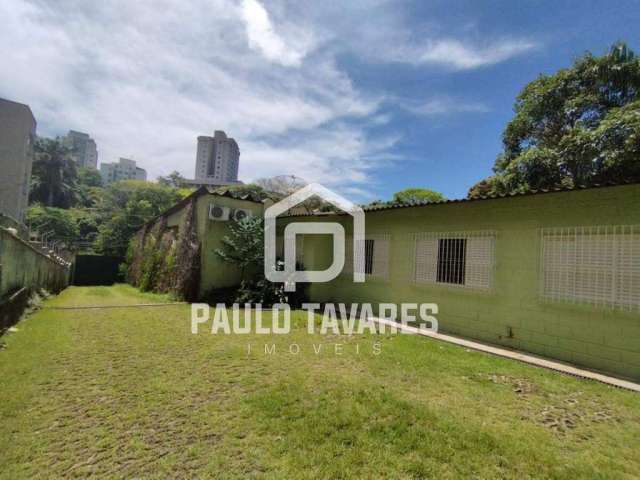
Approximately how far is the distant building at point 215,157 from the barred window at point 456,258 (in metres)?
76.6

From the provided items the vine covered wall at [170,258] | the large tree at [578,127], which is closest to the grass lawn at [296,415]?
the vine covered wall at [170,258]

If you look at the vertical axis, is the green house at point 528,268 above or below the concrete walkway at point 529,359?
above

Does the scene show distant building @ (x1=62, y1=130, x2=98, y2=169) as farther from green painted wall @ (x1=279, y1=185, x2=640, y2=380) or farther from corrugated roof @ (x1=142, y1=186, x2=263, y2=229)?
green painted wall @ (x1=279, y1=185, x2=640, y2=380)

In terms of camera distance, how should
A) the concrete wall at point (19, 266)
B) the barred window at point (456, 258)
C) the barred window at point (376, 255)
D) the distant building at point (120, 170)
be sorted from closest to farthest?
the concrete wall at point (19, 266) < the barred window at point (456, 258) < the barred window at point (376, 255) < the distant building at point (120, 170)

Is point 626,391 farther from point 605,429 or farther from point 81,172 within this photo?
point 81,172

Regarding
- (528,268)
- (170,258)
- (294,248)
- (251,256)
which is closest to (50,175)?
(170,258)

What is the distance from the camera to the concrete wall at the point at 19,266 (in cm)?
559

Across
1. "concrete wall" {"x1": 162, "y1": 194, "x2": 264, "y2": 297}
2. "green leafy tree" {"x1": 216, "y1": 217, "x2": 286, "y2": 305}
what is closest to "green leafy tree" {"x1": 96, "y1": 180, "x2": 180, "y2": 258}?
"concrete wall" {"x1": 162, "y1": 194, "x2": 264, "y2": 297}

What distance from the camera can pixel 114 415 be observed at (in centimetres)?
314

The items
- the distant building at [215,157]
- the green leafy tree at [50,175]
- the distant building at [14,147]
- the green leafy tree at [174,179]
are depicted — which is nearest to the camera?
the distant building at [14,147]

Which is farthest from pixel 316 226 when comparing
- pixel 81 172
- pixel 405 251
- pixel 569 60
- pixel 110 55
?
pixel 81 172

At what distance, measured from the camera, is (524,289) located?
6.10 meters

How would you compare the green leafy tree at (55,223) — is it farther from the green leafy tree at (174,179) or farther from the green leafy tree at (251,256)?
the green leafy tree at (251,256)

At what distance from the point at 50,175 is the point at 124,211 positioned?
25878 millimetres
